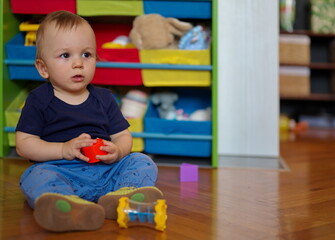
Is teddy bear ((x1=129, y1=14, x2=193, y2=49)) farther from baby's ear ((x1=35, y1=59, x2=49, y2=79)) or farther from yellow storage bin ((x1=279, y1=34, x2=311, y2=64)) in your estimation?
yellow storage bin ((x1=279, y1=34, x2=311, y2=64))

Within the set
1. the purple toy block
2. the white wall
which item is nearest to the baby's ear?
the purple toy block

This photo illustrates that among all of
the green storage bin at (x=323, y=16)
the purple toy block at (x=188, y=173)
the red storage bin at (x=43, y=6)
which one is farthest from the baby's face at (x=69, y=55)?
the green storage bin at (x=323, y=16)

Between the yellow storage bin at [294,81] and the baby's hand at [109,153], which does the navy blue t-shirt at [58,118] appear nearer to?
the baby's hand at [109,153]

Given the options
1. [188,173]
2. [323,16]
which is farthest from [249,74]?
[323,16]

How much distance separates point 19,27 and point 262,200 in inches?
51.4

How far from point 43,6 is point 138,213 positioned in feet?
3.91

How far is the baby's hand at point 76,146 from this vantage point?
3.56ft

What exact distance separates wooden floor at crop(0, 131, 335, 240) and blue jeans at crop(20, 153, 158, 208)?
0.09 metres

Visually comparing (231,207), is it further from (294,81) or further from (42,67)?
(294,81)

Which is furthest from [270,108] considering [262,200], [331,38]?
[331,38]

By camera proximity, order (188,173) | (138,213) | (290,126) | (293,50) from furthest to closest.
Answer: (293,50)
(290,126)
(188,173)
(138,213)

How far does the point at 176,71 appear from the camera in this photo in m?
1.81

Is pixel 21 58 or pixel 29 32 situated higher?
pixel 29 32

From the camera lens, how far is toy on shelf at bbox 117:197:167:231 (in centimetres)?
96
